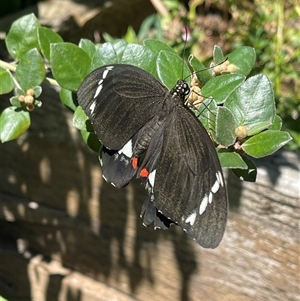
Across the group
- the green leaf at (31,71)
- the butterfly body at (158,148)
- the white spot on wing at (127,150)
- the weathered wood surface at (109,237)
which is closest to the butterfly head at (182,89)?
the butterfly body at (158,148)

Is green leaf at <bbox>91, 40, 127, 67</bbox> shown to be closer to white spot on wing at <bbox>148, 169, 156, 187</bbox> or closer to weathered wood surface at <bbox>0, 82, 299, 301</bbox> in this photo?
white spot on wing at <bbox>148, 169, 156, 187</bbox>

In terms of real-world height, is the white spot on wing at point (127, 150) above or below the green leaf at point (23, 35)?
below

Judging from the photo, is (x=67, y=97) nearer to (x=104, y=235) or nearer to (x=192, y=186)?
(x=192, y=186)

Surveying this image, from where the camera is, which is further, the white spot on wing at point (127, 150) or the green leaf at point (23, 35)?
the green leaf at point (23, 35)

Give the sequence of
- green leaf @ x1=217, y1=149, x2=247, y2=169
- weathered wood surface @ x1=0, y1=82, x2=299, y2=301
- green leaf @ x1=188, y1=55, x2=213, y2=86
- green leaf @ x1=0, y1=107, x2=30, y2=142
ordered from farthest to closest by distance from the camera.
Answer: weathered wood surface @ x1=0, y1=82, x2=299, y2=301 → green leaf @ x1=0, y1=107, x2=30, y2=142 → green leaf @ x1=188, y1=55, x2=213, y2=86 → green leaf @ x1=217, y1=149, x2=247, y2=169

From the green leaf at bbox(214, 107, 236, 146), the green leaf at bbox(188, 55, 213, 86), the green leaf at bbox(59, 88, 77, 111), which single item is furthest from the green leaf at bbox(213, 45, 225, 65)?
the green leaf at bbox(59, 88, 77, 111)

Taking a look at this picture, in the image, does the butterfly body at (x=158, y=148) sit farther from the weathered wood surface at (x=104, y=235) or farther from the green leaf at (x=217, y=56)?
the weathered wood surface at (x=104, y=235)
